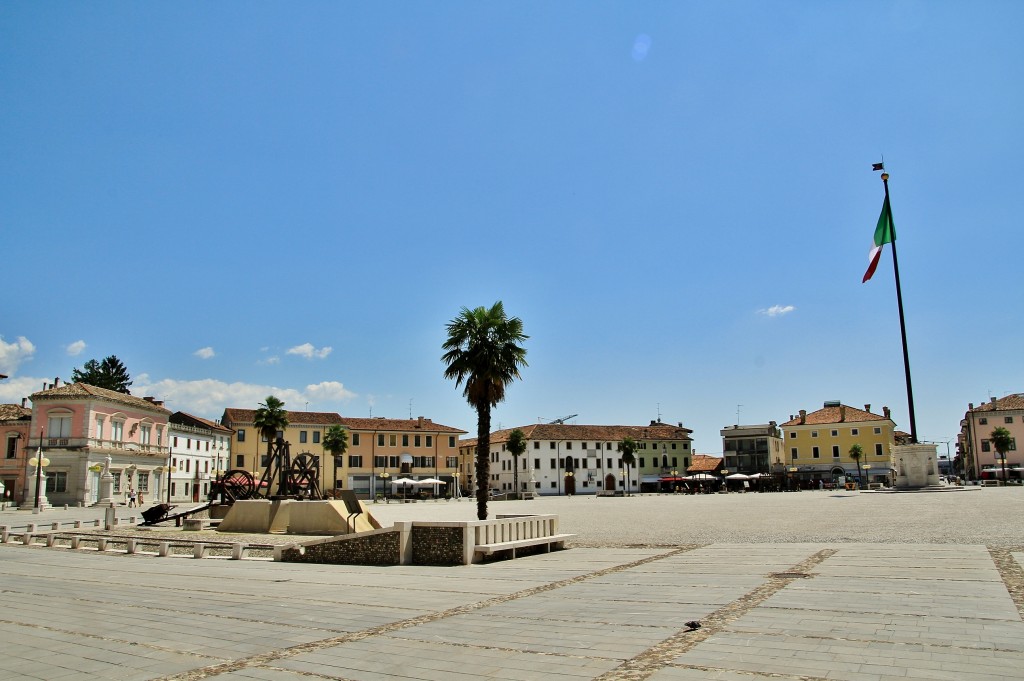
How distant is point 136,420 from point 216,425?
65.0ft

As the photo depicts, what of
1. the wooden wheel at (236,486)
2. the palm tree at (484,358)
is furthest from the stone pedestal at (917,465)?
the wooden wheel at (236,486)

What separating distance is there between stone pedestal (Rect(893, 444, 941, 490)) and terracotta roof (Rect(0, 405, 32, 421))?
2669 inches

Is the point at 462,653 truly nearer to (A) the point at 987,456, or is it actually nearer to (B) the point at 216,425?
(B) the point at 216,425

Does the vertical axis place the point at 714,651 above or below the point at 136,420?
below

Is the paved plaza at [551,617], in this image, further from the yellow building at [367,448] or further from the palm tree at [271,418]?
the yellow building at [367,448]

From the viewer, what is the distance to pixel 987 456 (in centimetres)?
9275

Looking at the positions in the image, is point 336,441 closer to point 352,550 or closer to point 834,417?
point 834,417

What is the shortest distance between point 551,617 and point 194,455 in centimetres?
7489

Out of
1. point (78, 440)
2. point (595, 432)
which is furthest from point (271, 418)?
point (595, 432)

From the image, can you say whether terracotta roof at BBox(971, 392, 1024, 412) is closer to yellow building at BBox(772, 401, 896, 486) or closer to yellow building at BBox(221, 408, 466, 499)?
yellow building at BBox(772, 401, 896, 486)

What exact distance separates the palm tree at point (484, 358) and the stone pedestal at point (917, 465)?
111 feet

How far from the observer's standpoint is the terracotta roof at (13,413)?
203 ft

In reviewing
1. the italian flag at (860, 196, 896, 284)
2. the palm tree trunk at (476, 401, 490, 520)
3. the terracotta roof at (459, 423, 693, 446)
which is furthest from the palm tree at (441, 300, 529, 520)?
the terracotta roof at (459, 423, 693, 446)

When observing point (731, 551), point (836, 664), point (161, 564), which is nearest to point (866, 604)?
point (836, 664)
